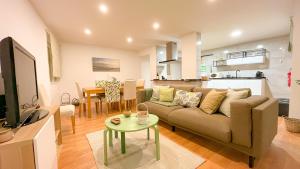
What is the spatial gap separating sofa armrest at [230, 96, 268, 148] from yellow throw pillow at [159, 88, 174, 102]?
1509 millimetres

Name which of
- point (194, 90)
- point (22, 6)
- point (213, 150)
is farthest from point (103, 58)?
point (213, 150)

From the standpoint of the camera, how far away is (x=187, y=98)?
2533 millimetres

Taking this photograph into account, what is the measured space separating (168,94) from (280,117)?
8.81ft

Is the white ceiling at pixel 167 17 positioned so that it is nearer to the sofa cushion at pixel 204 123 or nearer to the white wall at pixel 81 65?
the white wall at pixel 81 65

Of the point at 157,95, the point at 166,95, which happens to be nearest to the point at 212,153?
the point at 166,95

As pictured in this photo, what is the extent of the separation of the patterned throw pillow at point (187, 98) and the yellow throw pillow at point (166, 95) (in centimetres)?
20

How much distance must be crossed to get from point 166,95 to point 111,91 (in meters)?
1.50

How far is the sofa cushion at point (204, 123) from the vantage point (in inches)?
63.4

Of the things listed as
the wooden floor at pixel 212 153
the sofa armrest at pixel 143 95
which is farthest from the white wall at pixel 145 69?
the wooden floor at pixel 212 153

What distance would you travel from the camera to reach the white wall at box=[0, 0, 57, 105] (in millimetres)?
1543

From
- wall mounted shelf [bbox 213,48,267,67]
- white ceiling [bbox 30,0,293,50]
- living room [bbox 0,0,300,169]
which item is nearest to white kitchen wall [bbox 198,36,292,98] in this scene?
living room [bbox 0,0,300,169]

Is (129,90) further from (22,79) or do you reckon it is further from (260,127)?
(260,127)

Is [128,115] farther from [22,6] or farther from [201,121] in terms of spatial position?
[22,6]

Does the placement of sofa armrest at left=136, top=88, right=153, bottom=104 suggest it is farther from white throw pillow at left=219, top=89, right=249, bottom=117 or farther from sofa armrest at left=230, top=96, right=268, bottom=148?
sofa armrest at left=230, top=96, right=268, bottom=148
